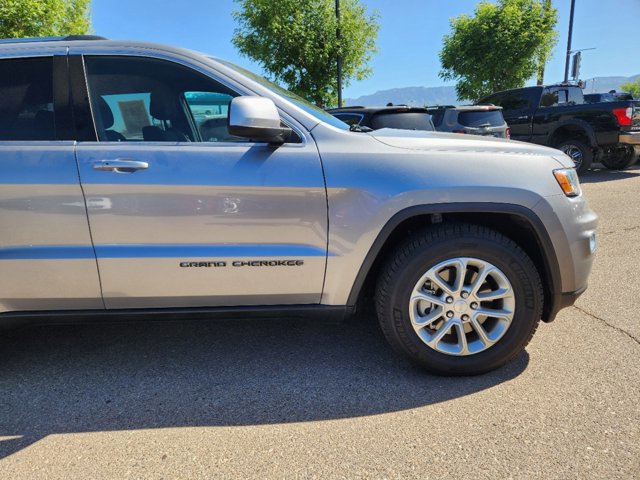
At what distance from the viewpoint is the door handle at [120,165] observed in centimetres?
231

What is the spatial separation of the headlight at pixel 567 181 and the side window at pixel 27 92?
2.74 metres

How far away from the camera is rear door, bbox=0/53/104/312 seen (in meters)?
2.31

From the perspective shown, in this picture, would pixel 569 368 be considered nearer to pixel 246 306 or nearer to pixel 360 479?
pixel 360 479

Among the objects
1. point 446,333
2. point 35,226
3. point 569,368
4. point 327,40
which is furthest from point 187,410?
point 327,40

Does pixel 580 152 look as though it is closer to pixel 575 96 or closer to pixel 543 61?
pixel 575 96

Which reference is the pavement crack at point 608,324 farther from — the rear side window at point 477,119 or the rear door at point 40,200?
the rear side window at point 477,119

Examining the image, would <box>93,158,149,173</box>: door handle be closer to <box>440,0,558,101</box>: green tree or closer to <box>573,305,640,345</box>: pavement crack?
<box>573,305,640,345</box>: pavement crack

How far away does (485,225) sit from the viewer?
268cm

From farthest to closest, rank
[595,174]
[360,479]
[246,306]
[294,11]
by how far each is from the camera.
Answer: [294,11] → [595,174] → [246,306] → [360,479]


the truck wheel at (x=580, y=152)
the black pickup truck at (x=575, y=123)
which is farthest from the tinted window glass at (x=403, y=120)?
the truck wheel at (x=580, y=152)

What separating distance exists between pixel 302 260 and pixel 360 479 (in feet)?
3.47

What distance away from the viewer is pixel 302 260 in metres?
2.42

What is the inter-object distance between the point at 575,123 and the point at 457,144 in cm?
854

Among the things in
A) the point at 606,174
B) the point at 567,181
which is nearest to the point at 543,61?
the point at 606,174
